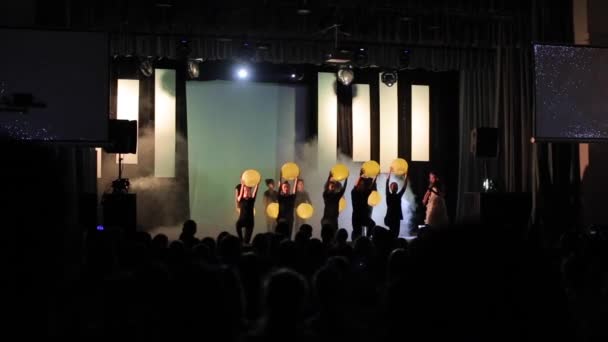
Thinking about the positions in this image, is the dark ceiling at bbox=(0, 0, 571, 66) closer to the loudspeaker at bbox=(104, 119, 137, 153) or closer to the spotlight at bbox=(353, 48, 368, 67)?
the spotlight at bbox=(353, 48, 368, 67)

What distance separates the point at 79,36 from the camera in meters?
7.96

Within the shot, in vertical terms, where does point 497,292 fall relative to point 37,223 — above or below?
below

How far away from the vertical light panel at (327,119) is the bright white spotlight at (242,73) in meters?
1.42

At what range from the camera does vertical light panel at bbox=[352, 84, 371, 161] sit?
13.5 metres

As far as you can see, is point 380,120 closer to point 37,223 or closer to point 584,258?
point 584,258

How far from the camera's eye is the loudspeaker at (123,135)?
9008 millimetres

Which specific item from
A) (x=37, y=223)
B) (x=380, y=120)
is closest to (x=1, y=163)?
(x=37, y=223)

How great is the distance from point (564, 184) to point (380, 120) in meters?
4.10

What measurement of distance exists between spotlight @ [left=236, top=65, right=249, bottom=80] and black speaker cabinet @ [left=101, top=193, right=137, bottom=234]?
5.04m

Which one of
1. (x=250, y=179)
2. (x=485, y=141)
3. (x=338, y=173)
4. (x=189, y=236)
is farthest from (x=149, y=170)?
(x=189, y=236)

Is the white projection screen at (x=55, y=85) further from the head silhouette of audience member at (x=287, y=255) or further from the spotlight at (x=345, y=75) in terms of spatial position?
the spotlight at (x=345, y=75)

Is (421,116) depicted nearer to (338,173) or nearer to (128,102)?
(338,173)

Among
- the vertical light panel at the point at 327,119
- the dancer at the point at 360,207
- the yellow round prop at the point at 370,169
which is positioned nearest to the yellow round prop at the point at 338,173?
the yellow round prop at the point at 370,169

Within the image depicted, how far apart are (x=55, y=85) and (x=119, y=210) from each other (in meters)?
1.59
